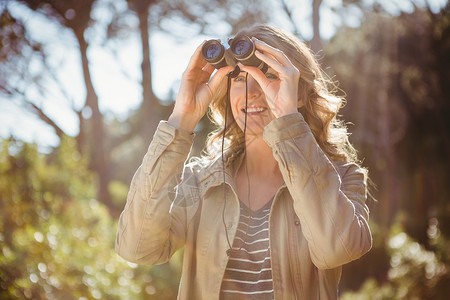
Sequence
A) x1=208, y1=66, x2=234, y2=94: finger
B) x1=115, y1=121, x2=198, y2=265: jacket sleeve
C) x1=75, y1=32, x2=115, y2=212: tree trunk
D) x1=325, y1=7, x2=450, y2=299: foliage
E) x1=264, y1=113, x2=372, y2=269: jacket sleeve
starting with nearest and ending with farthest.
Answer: x1=264, y1=113, x2=372, y2=269: jacket sleeve → x1=115, y1=121, x2=198, y2=265: jacket sleeve → x1=208, y1=66, x2=234, y2=94: finger → x1=325, y1=7, x2=450, y2=299: foliage → x1=75, y1=32, x2=115, y2=212: tree trunk

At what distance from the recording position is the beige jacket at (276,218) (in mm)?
1690

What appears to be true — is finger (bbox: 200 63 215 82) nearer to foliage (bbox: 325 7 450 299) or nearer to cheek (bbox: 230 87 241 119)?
cheek (bbox: 230 87 241 119)

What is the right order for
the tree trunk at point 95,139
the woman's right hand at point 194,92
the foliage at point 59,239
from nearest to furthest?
the woman's right hand at point 194,92 → the foliage at point 59,239 → the tree trunk at point 95,139

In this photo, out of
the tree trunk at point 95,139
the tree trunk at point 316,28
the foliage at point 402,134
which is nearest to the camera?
the tree trunk at point 316,28

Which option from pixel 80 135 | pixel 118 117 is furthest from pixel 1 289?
pixel 118 117

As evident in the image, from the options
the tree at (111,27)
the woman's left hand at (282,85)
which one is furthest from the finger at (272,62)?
the tree at (111,27)

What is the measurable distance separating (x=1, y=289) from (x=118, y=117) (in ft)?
18.8

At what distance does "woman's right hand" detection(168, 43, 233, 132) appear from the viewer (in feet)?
6.23

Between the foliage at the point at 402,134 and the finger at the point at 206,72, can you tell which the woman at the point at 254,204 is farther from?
the foliage at the point at 402,134

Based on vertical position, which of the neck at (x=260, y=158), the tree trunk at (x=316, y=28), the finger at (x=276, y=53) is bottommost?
the neck at (x=260, y=158)

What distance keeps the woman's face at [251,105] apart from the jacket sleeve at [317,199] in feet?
1.10

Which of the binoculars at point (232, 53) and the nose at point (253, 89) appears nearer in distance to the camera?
the binoculars at point (232, 53)

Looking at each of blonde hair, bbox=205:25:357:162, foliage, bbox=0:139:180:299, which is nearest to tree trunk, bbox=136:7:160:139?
foliage, bbox=0:139:180:299

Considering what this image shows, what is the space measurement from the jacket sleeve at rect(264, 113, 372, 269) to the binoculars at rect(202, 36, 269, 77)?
27 cm
